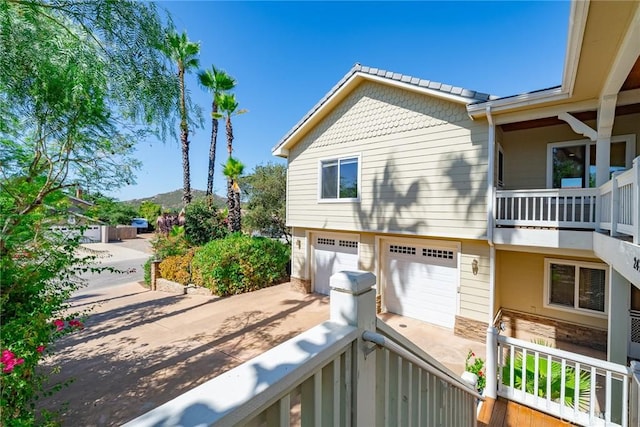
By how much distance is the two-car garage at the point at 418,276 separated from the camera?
7.20m

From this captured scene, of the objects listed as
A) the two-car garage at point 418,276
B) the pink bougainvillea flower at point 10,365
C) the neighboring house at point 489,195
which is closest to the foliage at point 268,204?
the neighboring house at point 489,195

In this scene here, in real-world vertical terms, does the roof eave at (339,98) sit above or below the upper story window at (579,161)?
above

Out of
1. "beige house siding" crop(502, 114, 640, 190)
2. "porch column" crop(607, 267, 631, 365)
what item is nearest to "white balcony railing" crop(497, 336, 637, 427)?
"porch column" crop(607, 267, 631, 365)

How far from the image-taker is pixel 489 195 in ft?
20.3

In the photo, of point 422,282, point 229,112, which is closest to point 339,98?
point 422,282

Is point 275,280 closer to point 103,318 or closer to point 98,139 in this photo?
point 103,318

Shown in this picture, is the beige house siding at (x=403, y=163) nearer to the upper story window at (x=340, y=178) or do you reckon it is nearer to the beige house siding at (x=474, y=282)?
the upper story window at (x=340, y=178)

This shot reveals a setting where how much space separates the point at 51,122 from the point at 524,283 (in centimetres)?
969

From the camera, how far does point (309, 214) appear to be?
9.58m

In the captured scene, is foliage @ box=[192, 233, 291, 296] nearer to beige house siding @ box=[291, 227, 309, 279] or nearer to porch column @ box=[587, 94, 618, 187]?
beige house siding @ box=[291, 227, 309, 279]

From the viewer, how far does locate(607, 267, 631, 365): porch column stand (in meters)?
4.09

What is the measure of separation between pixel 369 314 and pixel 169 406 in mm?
885

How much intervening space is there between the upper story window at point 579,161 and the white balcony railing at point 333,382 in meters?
7.03

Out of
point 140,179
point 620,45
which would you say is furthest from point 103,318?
point 620,45
